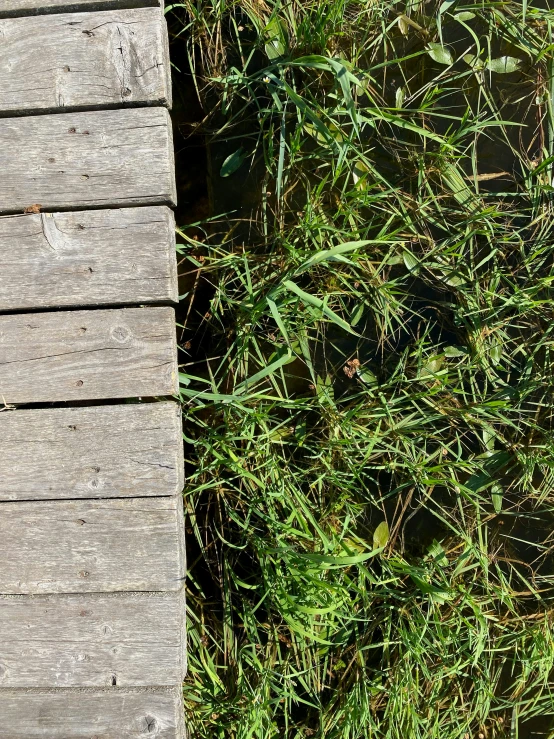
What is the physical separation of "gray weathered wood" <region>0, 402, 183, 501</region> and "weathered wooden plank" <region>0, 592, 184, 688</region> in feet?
0.95

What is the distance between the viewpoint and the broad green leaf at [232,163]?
75.0 inches

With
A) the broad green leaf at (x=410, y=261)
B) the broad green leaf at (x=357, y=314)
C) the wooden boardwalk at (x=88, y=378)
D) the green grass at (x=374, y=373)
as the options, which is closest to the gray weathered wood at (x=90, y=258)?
the wooden boardwalk at (x=88, y=378)

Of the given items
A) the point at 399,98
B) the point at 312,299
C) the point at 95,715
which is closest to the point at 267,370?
the point at 312,299

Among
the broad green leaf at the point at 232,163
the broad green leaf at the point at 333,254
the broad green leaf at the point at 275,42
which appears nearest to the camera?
the broad green leaf at the point at 333,254

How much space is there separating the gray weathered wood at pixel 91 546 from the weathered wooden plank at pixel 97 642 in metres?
0.05

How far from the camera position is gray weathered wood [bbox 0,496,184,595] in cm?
172

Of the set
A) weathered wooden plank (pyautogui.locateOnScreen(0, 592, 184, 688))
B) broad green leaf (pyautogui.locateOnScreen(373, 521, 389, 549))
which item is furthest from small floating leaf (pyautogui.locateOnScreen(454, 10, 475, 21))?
weathered wooden plank (pyautogui.locateOnScreen(0, 592, 184, 688))

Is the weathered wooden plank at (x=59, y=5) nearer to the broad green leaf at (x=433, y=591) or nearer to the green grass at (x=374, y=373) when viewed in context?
the green grass at (x=374, y=373)

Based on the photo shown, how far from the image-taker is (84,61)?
172cm

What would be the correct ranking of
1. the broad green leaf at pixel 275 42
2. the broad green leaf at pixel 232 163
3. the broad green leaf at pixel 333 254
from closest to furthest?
the broad green leaf at pixel 333 254 < the broad green leaf at pixel 275 42 < the broad green leaf at pixel 232 163

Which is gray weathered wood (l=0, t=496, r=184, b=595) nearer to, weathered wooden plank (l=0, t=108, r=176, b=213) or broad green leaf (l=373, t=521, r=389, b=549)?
broad green leaf (l=373, t=521, r=389, b=549)

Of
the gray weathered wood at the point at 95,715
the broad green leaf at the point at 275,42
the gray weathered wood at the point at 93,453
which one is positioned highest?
the broad green leaf at the point at 275,42

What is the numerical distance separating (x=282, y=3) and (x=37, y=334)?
1.14 metres

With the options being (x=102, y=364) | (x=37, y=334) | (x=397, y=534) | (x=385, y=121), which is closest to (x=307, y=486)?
(x=397, y=534)
